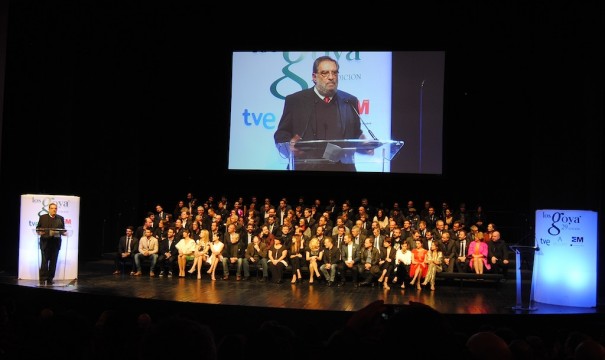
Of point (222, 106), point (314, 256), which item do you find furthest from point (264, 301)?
point (222, 106)

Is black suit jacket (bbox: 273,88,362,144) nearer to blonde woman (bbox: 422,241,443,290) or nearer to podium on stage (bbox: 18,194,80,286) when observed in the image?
blonde woman (bbox: 422,241,443,290)

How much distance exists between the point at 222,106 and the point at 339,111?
3.35m

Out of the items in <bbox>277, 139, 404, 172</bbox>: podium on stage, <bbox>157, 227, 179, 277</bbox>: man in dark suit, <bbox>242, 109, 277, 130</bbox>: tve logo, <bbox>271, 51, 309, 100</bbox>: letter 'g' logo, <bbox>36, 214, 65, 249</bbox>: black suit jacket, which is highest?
<bbox>271, 51, 309, 100</bbox>: letter 'g' logo

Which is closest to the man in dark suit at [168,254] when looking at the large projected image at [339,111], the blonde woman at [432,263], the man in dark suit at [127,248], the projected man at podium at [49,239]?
the man in dark suit at [127,248]

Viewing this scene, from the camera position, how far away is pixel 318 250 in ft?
37.3

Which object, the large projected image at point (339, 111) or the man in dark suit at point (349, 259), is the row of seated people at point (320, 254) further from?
the large projected image at point (339, 111)

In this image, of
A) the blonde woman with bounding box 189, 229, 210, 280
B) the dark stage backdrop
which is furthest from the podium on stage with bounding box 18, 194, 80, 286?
the blonde woman with bounding box 189, 229, 210, 280

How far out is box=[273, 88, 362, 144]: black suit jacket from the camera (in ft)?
43.1

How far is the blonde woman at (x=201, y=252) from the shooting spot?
11703 mm

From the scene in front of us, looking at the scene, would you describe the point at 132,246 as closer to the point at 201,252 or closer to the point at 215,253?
the point at 201,252

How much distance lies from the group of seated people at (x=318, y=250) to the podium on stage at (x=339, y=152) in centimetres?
111

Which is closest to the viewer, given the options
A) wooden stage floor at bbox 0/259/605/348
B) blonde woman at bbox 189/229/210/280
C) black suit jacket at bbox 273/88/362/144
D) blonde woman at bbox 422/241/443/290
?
wooden stage floor at bbox 0/259/605/348

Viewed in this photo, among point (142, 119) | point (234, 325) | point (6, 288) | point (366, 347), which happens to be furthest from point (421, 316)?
point (142, 119)

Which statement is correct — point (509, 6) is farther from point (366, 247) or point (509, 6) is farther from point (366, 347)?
point (366, 347)
